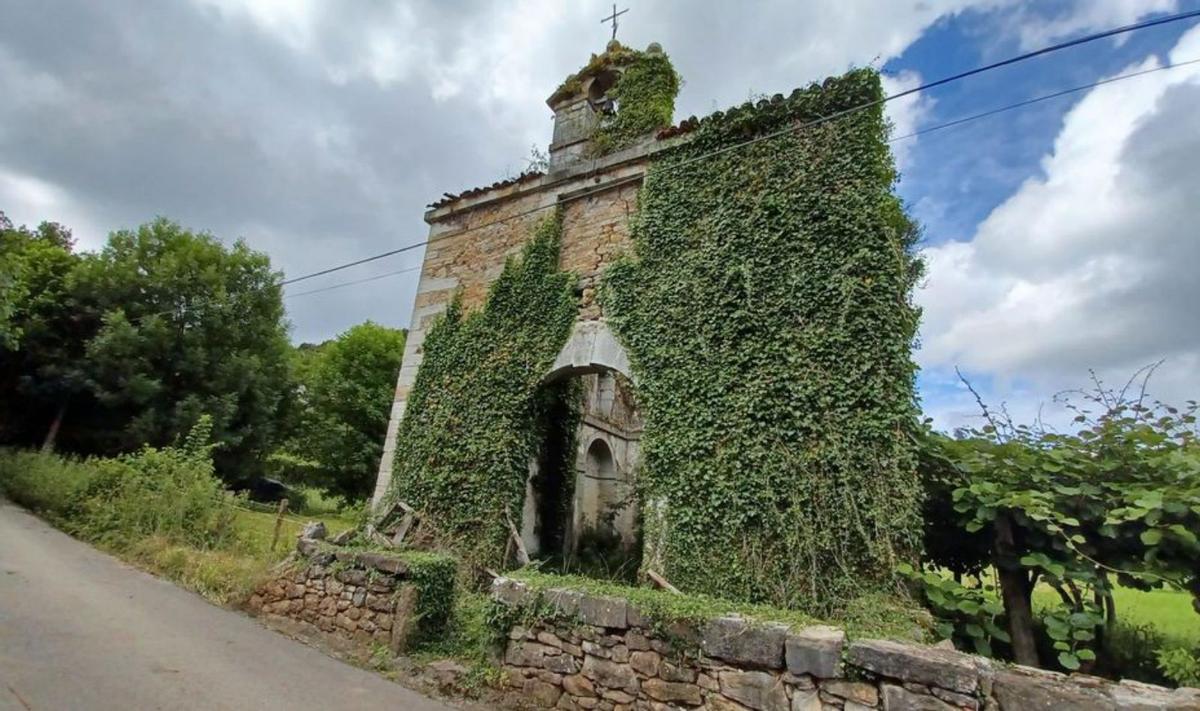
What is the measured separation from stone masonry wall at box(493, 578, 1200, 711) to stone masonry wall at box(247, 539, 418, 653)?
134 cm

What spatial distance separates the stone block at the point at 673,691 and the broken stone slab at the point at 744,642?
26 centimetres

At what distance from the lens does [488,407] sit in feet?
23.5

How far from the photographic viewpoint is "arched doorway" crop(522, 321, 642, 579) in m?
6.81

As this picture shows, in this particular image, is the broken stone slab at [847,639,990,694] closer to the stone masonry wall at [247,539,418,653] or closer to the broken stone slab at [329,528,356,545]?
the stone masonry wall at [247,539,418,653]

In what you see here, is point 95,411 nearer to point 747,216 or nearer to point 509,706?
point 509,706

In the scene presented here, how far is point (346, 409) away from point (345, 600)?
18816mm

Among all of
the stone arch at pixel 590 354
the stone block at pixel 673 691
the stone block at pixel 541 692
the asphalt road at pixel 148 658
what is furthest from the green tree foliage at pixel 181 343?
the stone block at pixel 673 691

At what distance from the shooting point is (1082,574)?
4082mm

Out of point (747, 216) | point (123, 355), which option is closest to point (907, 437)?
point (747, 216)

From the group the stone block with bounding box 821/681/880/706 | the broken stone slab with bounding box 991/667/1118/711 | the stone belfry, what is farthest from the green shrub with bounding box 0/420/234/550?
the broken stone slab with bounding box 991/667/1118/711

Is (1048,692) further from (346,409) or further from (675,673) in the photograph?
(346,409)

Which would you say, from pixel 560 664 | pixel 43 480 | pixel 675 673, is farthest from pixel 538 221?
pixel 43 480

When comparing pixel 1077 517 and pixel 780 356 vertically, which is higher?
pixel 780 356

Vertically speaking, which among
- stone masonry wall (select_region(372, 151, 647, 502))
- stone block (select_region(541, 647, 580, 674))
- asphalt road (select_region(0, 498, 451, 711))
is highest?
stone masonry wall (select_region(372, 151, 647, 502))
